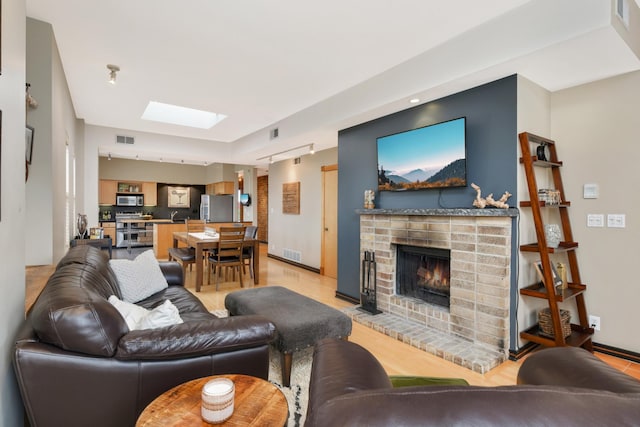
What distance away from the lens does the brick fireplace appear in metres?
2.68

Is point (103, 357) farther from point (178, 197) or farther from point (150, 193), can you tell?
point (178, 197)

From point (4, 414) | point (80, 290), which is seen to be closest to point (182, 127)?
point (80, 290)

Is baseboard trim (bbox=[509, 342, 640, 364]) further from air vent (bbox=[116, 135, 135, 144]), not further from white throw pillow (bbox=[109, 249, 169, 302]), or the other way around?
air vent (bbox=[116, 135, 135, 144])

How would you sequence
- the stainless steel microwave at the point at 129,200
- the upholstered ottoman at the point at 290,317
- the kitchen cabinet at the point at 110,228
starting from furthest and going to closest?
1. the stainless steel microwave at the point at 129,200
2. the kitchen cabinet at the point at 110,228
3. the upholstered ottoman at the point at 290,317

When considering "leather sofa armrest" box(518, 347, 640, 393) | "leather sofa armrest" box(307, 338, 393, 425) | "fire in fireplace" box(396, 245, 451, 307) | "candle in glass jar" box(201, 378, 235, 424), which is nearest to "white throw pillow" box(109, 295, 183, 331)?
"candle in glass jar" box(201, 378, 235, 424)

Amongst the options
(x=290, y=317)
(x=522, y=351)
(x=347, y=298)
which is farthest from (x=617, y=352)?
(x=290, y=317)

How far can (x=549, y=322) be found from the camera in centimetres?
271

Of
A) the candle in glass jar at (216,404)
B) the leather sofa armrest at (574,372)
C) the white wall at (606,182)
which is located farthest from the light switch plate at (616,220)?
the candle in glass jar at (216,404)

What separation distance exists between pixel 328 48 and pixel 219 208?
7031 mm

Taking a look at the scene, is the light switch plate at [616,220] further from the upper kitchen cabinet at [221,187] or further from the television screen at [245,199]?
the upper kitchen cabinet at [221,187]

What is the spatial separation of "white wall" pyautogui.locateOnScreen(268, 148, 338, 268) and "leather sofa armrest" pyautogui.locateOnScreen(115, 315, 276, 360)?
174 inches

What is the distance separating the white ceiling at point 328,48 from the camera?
2.26m

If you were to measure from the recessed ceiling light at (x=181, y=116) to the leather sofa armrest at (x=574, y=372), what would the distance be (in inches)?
194

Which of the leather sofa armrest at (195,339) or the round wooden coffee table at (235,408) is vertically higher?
the leather sofa armrest at (195,339)
